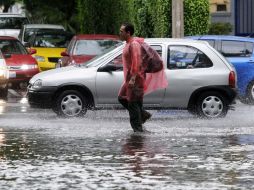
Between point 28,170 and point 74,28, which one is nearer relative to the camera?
point 28,170

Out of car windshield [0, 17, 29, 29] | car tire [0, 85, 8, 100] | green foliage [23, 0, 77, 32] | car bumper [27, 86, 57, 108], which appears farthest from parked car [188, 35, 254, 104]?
green foliage [23, 0, 77, 32]

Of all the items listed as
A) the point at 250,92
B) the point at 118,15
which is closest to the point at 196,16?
the point at 250,92

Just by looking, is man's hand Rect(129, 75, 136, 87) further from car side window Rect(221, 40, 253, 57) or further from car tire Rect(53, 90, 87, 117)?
car side window Rect(221, 40, 253, 57)

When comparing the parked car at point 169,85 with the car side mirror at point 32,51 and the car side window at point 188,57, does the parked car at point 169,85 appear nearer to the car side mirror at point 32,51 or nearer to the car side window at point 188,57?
the car side window at point 188,57

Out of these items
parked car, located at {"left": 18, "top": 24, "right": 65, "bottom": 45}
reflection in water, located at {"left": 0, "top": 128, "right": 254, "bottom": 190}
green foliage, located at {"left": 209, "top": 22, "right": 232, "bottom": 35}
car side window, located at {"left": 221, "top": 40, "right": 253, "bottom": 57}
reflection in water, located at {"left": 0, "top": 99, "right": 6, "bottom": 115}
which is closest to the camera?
reflection in water, located at {"left": 0, "top": 128, "right": 254, "bottom": 190}

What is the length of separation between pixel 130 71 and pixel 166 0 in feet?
40.4

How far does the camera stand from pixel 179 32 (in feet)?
84.2

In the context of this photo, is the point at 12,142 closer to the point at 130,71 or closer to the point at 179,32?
the point at 130,71

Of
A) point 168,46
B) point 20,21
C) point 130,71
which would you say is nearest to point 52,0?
point 20,21

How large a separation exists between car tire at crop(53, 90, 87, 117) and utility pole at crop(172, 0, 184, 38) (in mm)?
7720

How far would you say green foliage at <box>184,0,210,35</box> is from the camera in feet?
91.0

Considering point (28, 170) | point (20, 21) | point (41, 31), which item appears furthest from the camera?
point (20, 21)

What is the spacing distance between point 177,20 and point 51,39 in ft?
21.1

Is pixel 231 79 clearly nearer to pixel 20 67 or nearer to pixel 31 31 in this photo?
pixel 20 67
